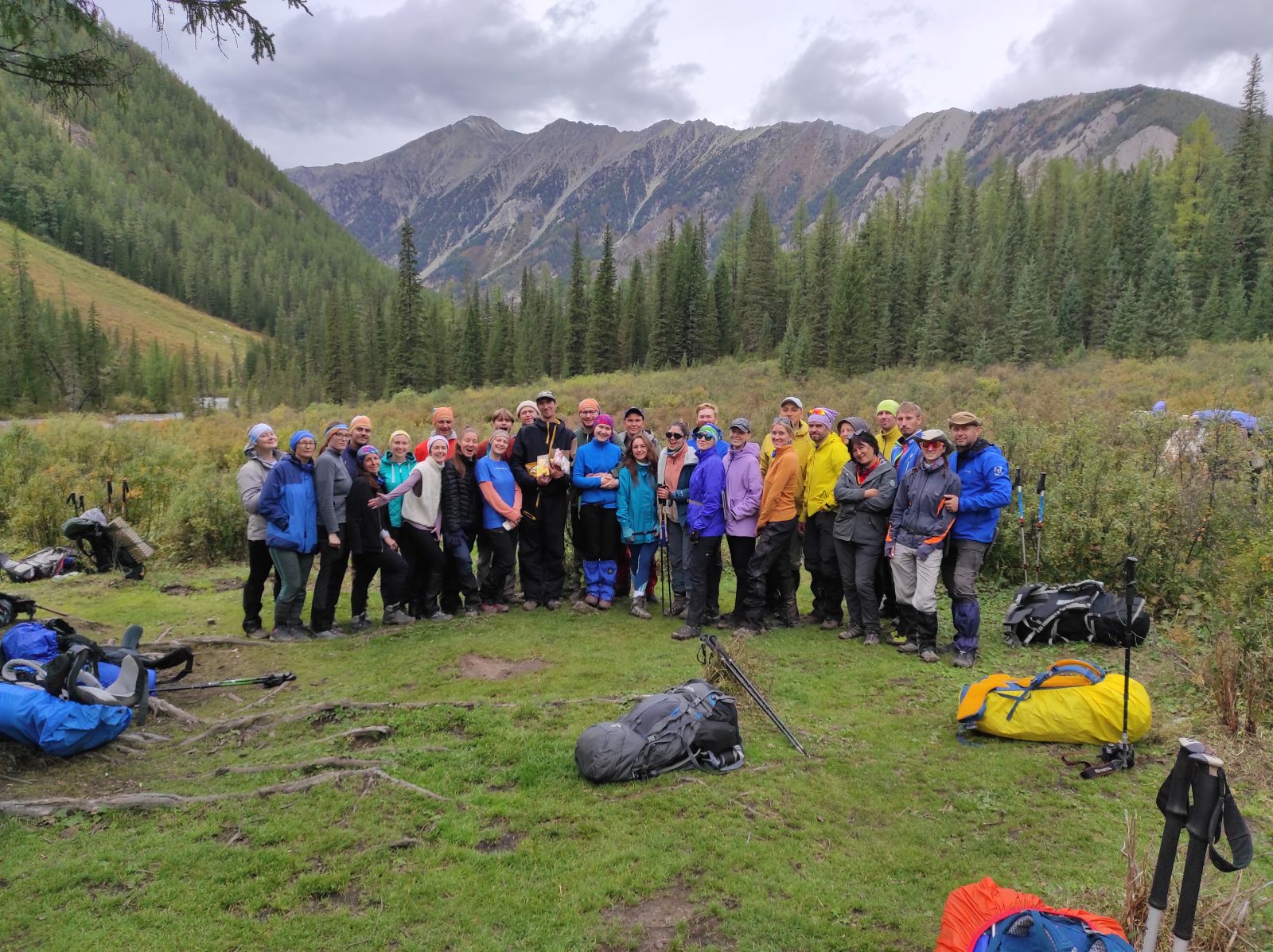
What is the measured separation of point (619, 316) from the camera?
63562mm

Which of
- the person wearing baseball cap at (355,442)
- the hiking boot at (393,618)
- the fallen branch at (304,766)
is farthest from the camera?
the hiking boot at (393,618)

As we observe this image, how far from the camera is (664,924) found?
3.55 meters

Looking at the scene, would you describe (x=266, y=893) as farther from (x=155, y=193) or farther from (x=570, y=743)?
(x=155, y=193)

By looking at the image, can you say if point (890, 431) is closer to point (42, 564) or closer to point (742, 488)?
point (742, 488)

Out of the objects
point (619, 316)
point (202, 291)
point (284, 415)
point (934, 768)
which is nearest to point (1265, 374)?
point (934, 768)

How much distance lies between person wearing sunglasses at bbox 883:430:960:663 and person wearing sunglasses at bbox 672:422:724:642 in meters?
1.92

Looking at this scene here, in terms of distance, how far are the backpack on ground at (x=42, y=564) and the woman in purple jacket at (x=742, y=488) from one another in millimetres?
11120

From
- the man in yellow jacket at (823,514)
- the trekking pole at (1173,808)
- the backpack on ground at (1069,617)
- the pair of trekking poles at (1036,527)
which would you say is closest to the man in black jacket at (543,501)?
the man in yellow jacket at (823,514)

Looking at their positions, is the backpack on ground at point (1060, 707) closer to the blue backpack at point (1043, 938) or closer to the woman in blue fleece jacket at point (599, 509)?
the blue backpack at point (1043, 938)

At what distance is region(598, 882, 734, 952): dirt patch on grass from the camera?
3400mm

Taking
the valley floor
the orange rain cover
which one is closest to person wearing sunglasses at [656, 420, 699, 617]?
the valley floor

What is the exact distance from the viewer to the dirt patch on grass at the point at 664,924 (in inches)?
134

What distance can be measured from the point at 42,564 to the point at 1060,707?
14.3 meters

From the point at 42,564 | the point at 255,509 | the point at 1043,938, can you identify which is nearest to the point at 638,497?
the point at 255,509
